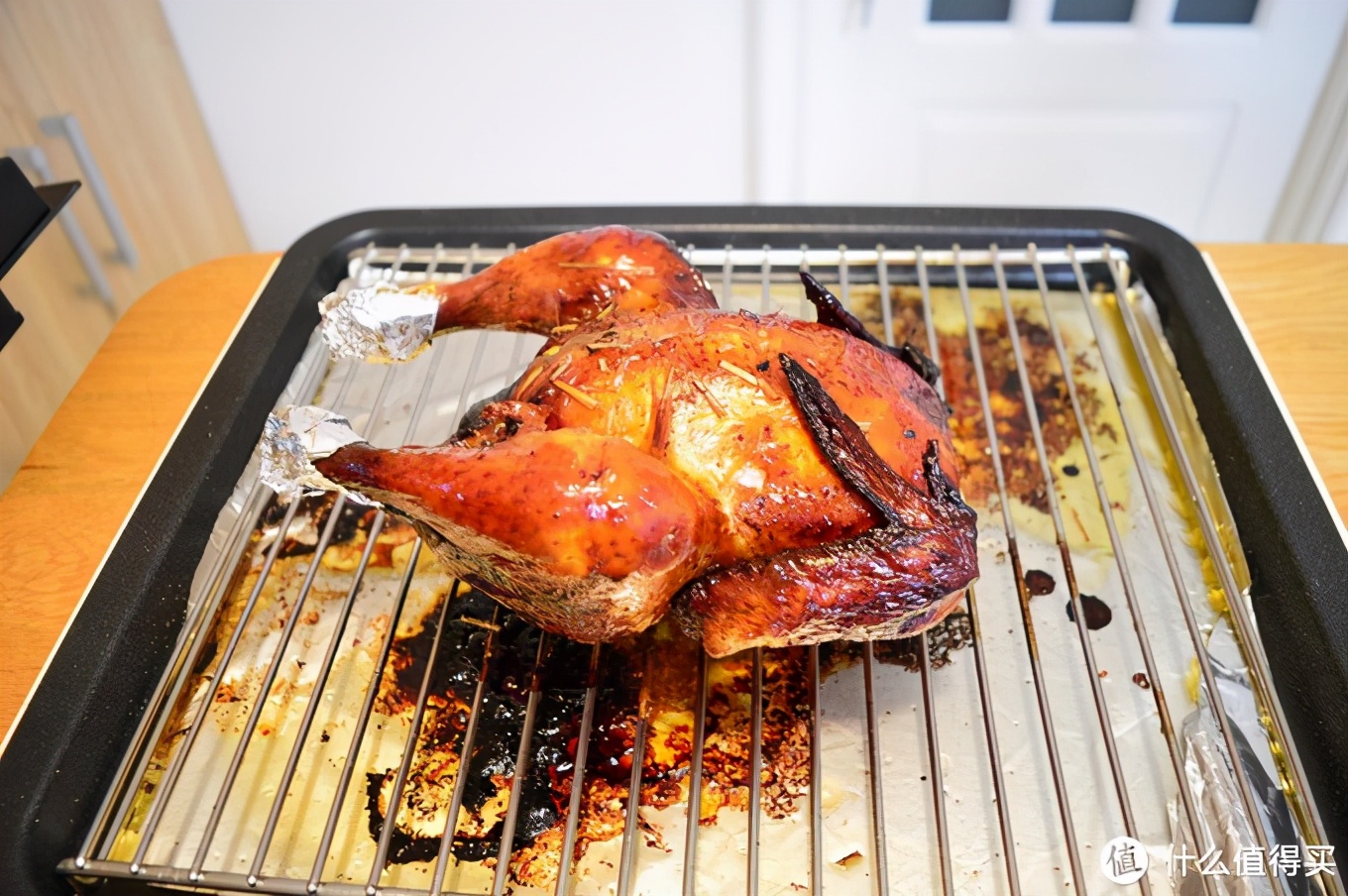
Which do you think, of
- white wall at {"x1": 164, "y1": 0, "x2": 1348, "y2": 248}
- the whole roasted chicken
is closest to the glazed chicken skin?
the whole roasted chicken

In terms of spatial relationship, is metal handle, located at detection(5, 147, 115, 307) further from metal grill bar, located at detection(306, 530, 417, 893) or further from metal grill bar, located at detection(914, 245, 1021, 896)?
metal grill bar, located at detection(914, 245, 1021, 896)

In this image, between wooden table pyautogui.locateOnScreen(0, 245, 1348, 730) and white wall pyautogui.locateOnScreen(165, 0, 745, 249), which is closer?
wooden table pyautogui.locateOnScreen(0, 245, 1348, 730)

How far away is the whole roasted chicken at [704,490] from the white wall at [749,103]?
203 centimetres

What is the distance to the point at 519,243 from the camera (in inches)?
87.5

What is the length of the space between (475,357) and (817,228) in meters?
0.80

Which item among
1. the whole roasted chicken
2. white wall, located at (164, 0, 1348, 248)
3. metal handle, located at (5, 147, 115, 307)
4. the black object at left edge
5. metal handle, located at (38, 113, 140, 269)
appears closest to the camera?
the whole roasted chicken

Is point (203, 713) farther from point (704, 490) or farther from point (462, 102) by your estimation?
point (462, 102)

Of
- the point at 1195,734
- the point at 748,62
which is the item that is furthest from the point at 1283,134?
the point at 1195,734

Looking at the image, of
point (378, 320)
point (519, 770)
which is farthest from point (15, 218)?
point (519, 770)

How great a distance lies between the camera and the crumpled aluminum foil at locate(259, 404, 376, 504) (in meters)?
1.41

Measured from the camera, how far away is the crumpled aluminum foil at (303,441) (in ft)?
4.64

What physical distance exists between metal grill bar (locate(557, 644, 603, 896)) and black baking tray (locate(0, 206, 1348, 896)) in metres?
0.70

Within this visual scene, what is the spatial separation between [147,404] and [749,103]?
7.15 feet

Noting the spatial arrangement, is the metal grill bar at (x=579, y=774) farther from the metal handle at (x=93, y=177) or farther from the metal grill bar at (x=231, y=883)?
the metal handle at (x=93, y=177)
